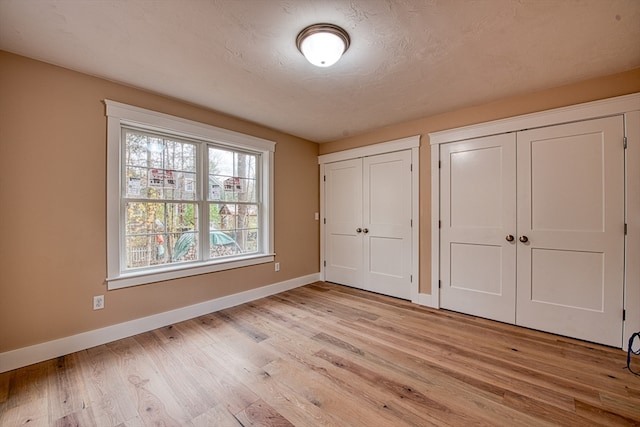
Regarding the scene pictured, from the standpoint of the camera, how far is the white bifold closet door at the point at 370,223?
3588mm

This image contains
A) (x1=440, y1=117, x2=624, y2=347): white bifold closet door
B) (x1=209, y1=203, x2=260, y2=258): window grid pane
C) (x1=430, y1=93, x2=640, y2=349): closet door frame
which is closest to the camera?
(x1=430, y1=93, x2=640, y2=349): closet door frame

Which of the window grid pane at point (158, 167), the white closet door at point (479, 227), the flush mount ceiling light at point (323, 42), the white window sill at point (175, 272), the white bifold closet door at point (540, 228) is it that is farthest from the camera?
the white closet door at point (479, 227)

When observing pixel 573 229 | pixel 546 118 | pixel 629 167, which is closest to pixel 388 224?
pixel 573 229

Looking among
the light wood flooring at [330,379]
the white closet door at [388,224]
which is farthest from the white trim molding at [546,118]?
the light wood flooring at [330,379]

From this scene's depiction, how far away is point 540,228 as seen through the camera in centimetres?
262

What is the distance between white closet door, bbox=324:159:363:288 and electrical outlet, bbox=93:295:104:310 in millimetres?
2952

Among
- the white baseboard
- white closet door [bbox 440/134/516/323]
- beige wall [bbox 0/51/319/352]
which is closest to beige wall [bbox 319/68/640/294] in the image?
white closet door [bbox 440/134/516/323]

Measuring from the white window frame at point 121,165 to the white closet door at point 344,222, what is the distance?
1.21 metres

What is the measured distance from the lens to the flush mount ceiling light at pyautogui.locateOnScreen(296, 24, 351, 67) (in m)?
1.70

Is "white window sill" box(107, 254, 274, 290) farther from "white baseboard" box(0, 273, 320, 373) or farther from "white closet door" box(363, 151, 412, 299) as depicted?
"white closet door" box(363, 151, 412, 299)

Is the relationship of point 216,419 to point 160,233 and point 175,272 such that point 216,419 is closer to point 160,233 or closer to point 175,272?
point 175,272

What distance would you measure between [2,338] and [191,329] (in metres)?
1.29

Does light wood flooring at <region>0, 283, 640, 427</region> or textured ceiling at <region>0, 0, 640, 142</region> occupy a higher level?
textured ceiling at <region>0, 0, 640, 142</region>

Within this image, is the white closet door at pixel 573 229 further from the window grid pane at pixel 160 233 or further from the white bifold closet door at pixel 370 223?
the window grid pane at pixel 160 233
